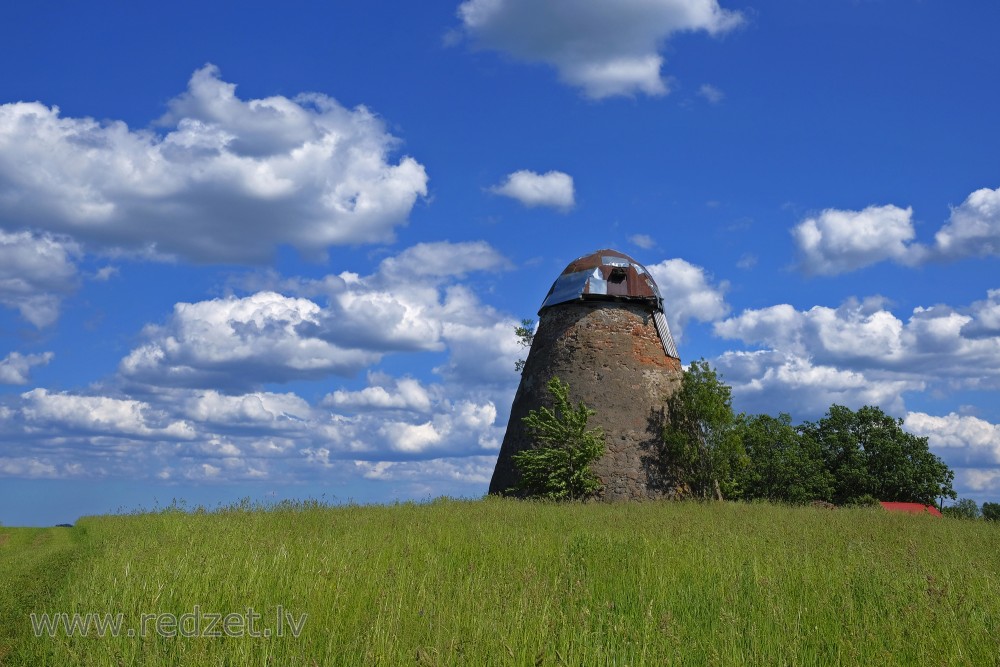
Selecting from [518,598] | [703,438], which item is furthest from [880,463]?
[518,598]

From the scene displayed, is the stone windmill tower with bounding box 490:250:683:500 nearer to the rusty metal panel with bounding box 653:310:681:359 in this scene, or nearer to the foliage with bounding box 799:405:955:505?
the rusty metal panel with bounding box 653:310:681:359

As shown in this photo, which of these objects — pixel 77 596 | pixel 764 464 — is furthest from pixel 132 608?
pixel 764 464

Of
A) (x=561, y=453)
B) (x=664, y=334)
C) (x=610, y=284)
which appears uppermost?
(x=610, y=284)

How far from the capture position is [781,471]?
33812 millimetres

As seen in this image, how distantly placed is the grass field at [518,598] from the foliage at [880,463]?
2292 centimetres

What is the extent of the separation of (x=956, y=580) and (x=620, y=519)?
7.32 m

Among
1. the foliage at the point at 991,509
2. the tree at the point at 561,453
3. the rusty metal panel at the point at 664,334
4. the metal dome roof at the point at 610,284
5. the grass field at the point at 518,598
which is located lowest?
the foliage at the point at 991,509

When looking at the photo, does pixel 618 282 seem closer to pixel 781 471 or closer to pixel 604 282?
pixel 604 282

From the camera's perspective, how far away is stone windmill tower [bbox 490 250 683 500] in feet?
82.6

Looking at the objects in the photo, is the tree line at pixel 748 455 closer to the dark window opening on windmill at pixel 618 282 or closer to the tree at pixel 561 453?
the tree at pixel 561 453

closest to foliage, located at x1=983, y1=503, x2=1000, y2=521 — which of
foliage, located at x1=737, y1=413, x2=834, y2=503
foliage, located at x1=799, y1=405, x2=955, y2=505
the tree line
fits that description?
the tree line

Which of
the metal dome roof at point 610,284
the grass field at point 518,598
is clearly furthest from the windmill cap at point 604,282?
the grass field at point 518,598

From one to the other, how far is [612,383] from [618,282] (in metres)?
4.22

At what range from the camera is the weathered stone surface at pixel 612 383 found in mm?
25047
